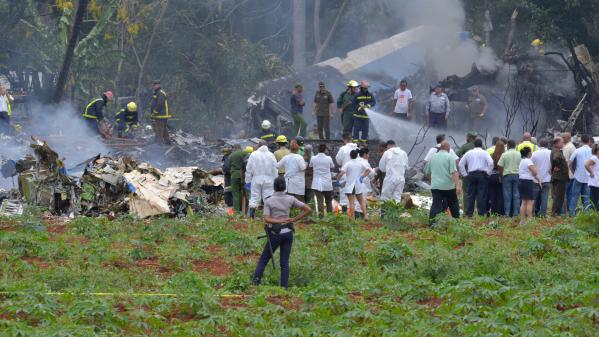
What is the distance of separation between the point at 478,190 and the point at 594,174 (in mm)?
1954

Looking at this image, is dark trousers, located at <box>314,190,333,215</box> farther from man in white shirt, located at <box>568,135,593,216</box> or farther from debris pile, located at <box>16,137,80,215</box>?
debris pile, located at <box>16,137,80,215</box>

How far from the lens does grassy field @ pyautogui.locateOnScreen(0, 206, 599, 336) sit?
1159 cm

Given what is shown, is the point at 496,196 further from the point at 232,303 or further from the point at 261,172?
the point at 232,303

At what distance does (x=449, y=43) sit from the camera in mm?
36531

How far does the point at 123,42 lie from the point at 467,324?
2998 centimetres

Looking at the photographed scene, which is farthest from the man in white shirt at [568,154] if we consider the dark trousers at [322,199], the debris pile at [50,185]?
the debris pile at [50,185]

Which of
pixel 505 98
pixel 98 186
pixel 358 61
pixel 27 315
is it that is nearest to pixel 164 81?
pixel 358 61

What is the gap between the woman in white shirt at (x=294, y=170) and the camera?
19.9 m

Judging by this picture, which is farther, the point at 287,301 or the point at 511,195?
the point at 511,195

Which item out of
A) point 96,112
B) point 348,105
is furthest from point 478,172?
point 96,112

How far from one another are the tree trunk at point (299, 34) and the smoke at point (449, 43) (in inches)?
196

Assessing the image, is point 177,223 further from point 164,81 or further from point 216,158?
point 164,81

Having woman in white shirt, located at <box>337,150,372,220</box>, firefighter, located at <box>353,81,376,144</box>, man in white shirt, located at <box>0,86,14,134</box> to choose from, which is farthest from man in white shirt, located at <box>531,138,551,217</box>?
man in white shirt, located at <box>0,86,14,134</box>

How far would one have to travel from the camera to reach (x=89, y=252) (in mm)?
16562
